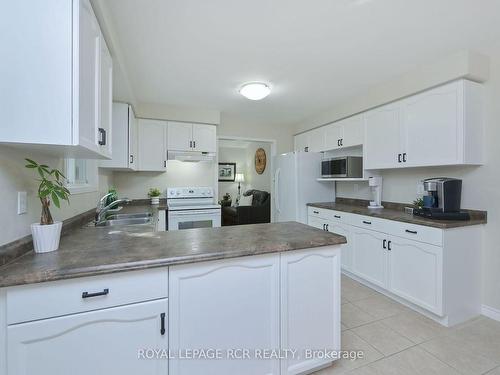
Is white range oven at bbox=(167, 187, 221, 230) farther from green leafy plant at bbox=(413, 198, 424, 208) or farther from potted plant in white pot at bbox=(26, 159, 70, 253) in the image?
green leafy plant at bbox=(413, 198, 424, 208)

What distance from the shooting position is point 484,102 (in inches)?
88.8

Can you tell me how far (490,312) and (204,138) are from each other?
3.80m

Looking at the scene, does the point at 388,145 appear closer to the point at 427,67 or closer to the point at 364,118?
the point at 364,118

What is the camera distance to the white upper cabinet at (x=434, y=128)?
215cm

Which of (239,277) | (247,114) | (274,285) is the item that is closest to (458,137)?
(274,285)

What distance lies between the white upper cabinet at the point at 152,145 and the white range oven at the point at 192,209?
47cm

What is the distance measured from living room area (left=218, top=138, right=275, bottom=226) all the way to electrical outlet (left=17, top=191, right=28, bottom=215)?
4.20m

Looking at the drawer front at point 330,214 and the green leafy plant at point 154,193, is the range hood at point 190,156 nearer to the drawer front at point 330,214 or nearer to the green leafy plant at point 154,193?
the green leafy plant at point 154,193

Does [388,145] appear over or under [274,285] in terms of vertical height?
over

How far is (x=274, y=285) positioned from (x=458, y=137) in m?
2.10

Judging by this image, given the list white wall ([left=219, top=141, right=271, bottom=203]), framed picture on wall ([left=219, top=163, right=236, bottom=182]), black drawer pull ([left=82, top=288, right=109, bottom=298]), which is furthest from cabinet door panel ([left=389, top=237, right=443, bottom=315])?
framed picture on wall ([left=219, top=163, right=236, bottom=182])

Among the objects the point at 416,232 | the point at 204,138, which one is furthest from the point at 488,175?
the point at 204,138

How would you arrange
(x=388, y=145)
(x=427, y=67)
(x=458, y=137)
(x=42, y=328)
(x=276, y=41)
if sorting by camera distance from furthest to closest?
1. (x=388, y=145)
2. (x=427, y=67)
3. (x=458, y=137)
4. (x=276, y=41)
5. (x=42, y=328)

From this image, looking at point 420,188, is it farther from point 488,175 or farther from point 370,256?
point 370,256
